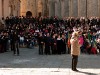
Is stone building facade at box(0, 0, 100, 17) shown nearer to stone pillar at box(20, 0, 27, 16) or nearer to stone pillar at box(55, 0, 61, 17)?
stone pillar at box(55, 0, 61, 17)

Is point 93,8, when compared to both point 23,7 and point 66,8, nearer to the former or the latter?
point 66,8

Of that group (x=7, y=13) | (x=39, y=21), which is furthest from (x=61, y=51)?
(x=7, y=13)

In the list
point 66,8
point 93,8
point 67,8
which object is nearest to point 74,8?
point 67,8

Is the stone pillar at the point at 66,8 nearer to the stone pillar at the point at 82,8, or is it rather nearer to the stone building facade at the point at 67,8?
the stone building facade at the point at 67,8

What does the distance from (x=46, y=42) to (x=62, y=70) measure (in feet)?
31.4

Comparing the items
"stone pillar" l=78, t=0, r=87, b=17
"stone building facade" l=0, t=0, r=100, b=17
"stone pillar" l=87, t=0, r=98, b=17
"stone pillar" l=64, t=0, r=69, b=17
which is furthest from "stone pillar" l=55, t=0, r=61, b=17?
"stone pillar" l=87, t=0, r=98, b=17


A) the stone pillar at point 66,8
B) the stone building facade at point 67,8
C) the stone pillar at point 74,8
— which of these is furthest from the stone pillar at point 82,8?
the stone pillar at point 66,8

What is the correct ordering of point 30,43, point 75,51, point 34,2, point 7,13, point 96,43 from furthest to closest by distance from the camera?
point 34,2 < point 7,13 < point 30,43 < point 96,43 < point 75,51

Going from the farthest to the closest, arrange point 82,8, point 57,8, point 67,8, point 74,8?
point 57,8
point 67,8
point 74,8
point 82,8

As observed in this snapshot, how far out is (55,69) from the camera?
16516 mm

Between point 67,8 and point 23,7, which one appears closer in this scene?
point 67,8

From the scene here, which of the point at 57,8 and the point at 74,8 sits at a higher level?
the point at 57,8

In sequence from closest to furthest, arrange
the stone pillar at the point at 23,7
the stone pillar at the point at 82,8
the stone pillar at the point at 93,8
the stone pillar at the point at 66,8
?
the stone pillar at the point at 93,8 → the stone pillar at the point at 82,8 → the stone pillar at the point at 66,8 → the stone pillar at the point at 23,7

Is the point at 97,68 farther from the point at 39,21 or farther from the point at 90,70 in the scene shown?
the point at 39,21
